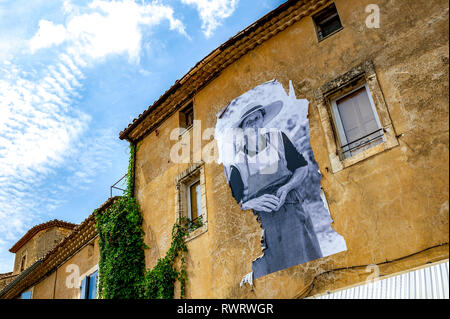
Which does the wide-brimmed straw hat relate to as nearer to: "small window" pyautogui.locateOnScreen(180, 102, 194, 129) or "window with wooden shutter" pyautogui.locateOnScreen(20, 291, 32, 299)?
"small window" pyautogui.locateOnScreen(180, 102, 194, 129)

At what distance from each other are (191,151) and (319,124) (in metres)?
4.06

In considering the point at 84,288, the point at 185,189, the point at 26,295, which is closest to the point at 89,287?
the point at 84,288

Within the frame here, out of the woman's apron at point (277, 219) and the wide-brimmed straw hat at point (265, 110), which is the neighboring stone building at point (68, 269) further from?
the woman's apron at point (277, 219)

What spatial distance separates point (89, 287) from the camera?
14.4 meters

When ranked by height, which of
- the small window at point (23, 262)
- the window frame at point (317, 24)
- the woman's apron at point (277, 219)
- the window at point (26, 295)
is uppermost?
the small window at point (23, 262)

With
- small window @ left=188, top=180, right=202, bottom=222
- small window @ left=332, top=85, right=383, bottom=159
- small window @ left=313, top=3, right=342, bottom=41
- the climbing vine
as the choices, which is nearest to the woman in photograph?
small window @ left=332, top=85, right=383, bottom=159

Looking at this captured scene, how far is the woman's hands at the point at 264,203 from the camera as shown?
28.8 feet

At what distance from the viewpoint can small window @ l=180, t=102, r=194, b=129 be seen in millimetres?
12313

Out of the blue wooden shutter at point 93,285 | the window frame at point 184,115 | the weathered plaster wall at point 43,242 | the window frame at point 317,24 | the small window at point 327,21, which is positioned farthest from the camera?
the weathered plaster wall at point 43,242

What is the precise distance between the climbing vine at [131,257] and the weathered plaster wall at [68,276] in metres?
1.69

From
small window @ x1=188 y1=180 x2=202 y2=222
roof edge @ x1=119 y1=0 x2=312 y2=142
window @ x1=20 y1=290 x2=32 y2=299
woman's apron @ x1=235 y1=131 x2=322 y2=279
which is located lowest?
woman's apron @ x1=235 y1=131 x2=322 y2=279

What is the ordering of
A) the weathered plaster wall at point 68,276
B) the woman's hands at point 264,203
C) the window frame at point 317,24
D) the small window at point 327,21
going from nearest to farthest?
the woman's hands at point 264,203 < the window frame at point 317,24 < the small window at point 327,21 < the weathered plaster wall at point 68,276

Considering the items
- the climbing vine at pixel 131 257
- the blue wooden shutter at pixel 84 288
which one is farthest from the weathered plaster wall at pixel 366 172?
the blue wooden shutter at pixel 84 288

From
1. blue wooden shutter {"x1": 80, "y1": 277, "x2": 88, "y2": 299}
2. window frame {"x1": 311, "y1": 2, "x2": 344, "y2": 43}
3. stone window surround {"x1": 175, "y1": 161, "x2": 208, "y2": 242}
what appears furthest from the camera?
blue wooden shutter {"x1": 80, "y1": 277, "x2": 88, "y2": 299}
